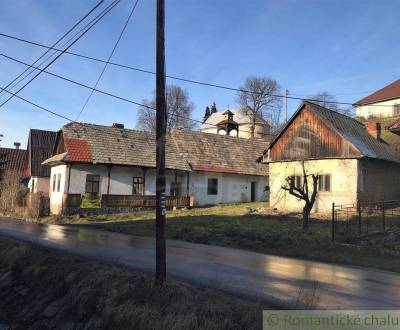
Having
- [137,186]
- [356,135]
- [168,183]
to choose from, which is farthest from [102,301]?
[168,183]

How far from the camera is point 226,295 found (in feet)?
27.7

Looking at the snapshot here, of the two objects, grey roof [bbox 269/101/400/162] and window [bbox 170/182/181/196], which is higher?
grey roof [bbox 269/101/400/162]

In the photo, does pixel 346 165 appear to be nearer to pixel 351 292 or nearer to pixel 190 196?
pixel 190 196

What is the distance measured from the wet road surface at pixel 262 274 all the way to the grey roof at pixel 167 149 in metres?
17.4

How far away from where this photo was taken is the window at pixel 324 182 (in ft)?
91.5

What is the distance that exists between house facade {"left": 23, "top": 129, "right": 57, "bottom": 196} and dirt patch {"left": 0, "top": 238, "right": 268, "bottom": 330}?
31727 millimetres

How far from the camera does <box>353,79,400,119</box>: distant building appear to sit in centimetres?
5353

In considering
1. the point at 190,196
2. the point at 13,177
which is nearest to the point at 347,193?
the point at 190,196

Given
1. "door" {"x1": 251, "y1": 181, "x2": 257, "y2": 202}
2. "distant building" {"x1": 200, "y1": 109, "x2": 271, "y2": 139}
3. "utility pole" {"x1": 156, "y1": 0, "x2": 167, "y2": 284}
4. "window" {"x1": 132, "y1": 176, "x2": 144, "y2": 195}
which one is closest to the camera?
"utility pole" {"x1": 156, "y1": 0, "x2": 167, "y2": 284}

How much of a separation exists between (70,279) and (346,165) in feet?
65.9

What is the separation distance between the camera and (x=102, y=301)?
9086 millimetres

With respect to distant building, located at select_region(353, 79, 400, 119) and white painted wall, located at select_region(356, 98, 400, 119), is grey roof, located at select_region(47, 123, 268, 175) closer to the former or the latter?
white painted wall, located at select_region(356, 98, 400, 119)

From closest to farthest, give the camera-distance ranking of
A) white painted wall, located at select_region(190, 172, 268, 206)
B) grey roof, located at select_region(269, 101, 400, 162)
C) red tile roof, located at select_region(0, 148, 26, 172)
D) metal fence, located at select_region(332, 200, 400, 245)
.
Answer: metal fence, located at select_region(332, 200, 400, 245)
grey roof, located at select_region(269, 101, 400, 162)
white painted wall, located at select_region(190, 172, 268, 206)
red tile roof, located at select_region(0, 148, 26, 172)

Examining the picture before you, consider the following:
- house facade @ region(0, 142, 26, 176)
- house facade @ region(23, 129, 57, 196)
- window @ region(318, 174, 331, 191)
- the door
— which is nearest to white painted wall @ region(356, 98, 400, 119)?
the door
